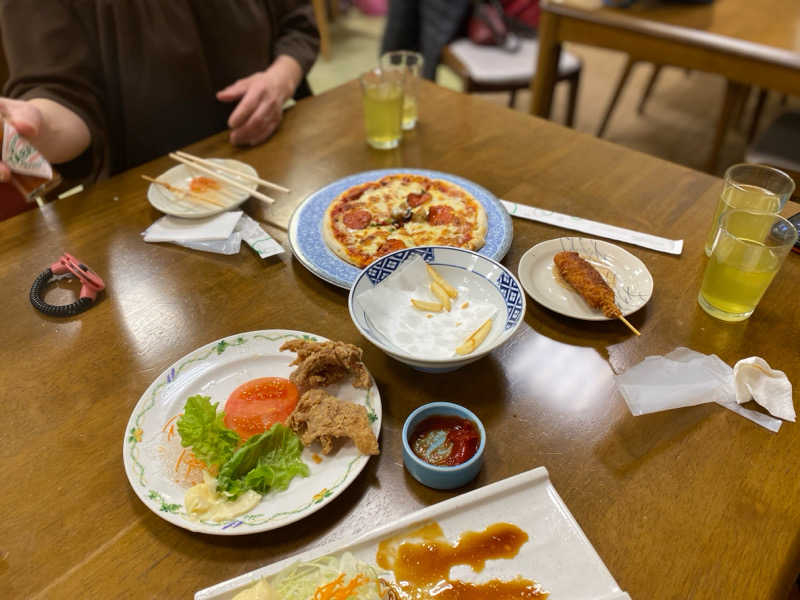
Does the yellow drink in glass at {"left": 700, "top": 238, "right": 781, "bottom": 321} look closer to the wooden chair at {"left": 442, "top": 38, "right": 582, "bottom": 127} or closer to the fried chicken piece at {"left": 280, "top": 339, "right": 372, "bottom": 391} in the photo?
the fried chicken piece at {"left": 280, "top": 339, "right": 372, "bottom": 391}

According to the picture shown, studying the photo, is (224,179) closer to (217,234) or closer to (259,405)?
(217,234)

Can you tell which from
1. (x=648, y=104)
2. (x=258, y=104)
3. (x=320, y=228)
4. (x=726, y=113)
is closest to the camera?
(x=320, y=228)

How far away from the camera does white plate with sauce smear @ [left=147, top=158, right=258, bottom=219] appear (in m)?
1.46

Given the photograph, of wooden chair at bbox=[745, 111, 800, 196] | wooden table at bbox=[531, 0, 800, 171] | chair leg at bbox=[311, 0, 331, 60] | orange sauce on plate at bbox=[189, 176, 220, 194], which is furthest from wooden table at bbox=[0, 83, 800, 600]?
chair leg at bbox=[311, 0, 331, 60]

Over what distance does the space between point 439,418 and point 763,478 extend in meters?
0.51

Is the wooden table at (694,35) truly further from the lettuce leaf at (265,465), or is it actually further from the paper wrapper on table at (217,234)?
the lettuce leaf at (265,465)

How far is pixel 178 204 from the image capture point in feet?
4.89

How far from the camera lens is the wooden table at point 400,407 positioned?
0.78 meters

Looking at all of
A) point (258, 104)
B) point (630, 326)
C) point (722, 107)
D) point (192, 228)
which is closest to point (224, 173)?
point (192, 228)

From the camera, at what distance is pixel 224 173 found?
1.57 meters

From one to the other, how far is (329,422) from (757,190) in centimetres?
110

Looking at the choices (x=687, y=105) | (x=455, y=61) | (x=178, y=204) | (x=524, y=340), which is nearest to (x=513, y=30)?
(x=455, y=61)

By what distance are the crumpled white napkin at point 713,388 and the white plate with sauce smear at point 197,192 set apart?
1066mm

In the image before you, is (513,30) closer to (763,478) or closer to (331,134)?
(331,134)
